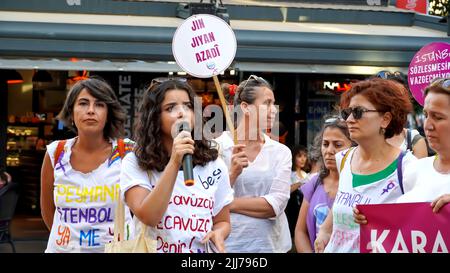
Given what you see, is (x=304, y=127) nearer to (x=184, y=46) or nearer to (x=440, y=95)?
(x=184, y=46)

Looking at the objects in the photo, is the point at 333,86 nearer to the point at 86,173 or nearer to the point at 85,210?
the point at 86,173

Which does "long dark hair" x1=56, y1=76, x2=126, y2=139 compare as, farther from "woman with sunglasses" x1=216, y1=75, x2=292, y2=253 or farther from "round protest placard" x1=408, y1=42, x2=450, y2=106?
"round protest placard" x1=408, y1=42, x2=450, y2=106

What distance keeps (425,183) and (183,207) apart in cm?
110

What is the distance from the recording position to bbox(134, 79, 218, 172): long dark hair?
441 centimetres

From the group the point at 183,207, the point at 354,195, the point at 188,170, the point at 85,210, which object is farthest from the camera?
the point at 85,210

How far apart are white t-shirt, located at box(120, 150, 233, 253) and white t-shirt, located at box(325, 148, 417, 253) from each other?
2.29 feet

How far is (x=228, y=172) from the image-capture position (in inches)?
204

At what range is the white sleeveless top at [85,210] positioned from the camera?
16.4 feet

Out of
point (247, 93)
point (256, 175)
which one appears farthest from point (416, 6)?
point (256, 175)

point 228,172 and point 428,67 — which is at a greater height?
point 428,67

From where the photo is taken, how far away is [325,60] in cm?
1255

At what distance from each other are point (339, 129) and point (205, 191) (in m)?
1.69

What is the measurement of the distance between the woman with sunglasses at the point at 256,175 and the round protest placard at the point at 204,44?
10.8 inches

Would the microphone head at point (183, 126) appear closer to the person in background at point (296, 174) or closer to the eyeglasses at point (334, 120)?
the eyeglasses at point (334, 120)
